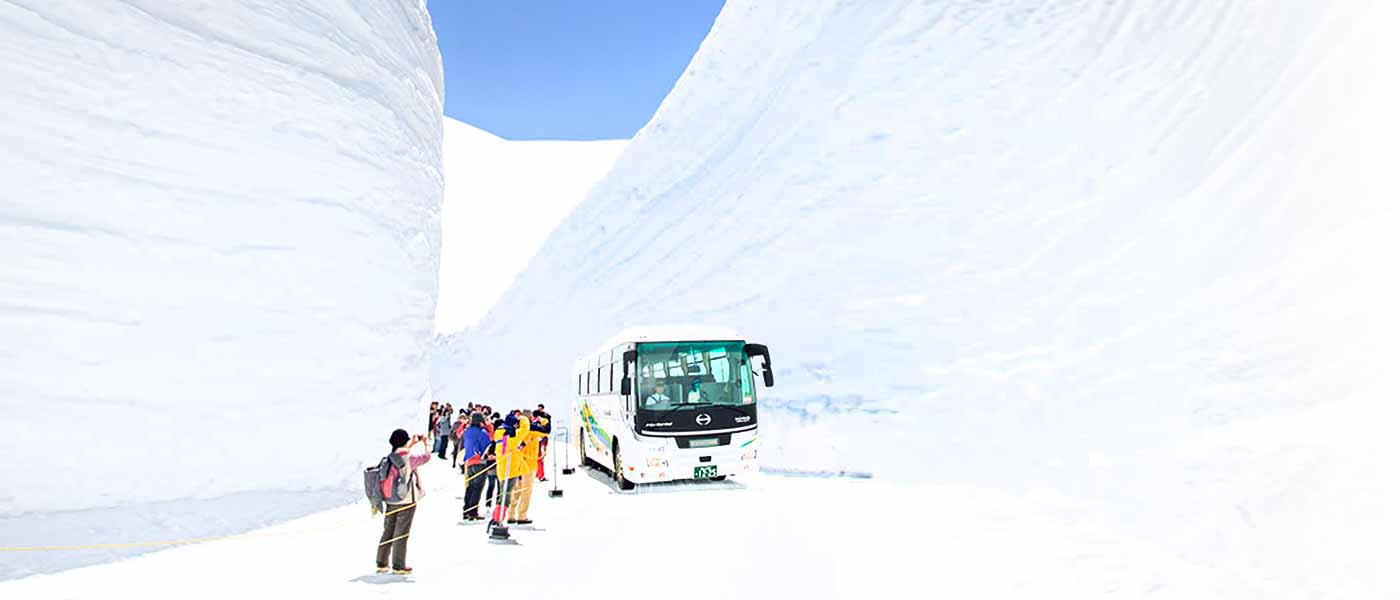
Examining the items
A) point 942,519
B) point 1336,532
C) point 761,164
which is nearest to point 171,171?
point 942,519

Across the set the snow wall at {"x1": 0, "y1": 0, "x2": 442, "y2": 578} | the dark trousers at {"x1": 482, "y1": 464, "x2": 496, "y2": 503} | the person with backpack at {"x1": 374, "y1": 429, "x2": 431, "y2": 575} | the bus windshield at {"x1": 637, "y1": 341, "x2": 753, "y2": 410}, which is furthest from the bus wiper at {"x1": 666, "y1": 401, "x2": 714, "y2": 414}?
the person with backpack at {"x1": 374, "y1": 429, "x2": 431, "y2": 575}

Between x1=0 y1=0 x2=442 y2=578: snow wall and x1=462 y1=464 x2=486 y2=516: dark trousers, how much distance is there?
178 cm

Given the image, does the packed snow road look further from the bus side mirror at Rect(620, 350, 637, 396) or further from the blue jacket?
the bus side mirror at Rect(620, 350, 637, 396)

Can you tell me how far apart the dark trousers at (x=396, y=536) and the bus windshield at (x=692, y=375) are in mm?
5622

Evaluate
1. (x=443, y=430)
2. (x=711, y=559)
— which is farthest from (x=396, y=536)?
(x=443, y=430)

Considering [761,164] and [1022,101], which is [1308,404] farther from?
[761,164]

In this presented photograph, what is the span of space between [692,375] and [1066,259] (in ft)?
32.1

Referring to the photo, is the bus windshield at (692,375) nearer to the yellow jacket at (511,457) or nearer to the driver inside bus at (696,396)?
the driver inside bus at (696,396)

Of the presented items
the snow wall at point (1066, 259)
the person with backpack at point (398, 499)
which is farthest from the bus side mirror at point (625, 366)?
the person with backpack at point (398, 499)

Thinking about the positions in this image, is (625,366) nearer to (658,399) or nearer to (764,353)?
Answer: (658,399)

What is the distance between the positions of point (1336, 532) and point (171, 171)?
11.8 metres

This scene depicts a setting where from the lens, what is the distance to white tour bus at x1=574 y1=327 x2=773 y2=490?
12281 millimetres

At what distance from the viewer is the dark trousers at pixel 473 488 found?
9.74 meters

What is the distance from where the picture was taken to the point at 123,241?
8.98 meters
